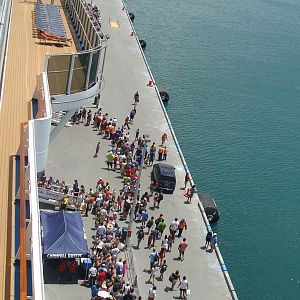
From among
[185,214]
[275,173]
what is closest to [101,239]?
[185,214]

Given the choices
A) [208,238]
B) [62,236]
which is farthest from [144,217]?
[62,236]

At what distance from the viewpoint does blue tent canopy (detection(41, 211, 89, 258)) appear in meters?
27.5

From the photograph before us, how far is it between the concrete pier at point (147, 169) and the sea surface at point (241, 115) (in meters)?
3.16

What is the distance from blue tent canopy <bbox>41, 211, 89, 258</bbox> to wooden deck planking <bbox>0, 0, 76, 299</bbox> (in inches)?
229

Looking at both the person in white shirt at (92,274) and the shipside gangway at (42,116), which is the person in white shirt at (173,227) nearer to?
the person in white shirt at (92,274)

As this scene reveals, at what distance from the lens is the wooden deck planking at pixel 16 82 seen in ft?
61.9

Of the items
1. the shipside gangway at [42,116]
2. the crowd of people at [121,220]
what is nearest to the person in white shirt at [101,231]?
the crowd of people at [121,220]

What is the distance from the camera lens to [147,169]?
3997 centimetres

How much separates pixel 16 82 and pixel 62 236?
666 centimetres

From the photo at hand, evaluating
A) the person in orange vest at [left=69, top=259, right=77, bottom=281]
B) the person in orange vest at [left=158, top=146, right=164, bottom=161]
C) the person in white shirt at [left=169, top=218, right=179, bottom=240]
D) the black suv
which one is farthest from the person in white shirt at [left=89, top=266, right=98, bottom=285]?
the person in orange vest at [left=158, top=146, right=164, bottom=161]

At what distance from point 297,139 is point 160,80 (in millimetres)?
14946

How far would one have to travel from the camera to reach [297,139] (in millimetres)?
55938

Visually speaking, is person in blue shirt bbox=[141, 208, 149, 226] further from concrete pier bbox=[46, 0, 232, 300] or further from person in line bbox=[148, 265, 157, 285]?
person in line bbox=[148, 265, 157, 285]

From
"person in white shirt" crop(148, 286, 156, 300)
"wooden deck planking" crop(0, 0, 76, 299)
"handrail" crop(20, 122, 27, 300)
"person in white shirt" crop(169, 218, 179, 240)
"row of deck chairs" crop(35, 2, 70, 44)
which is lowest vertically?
"person in white shirt" crop(148, 286, 156, 300)
